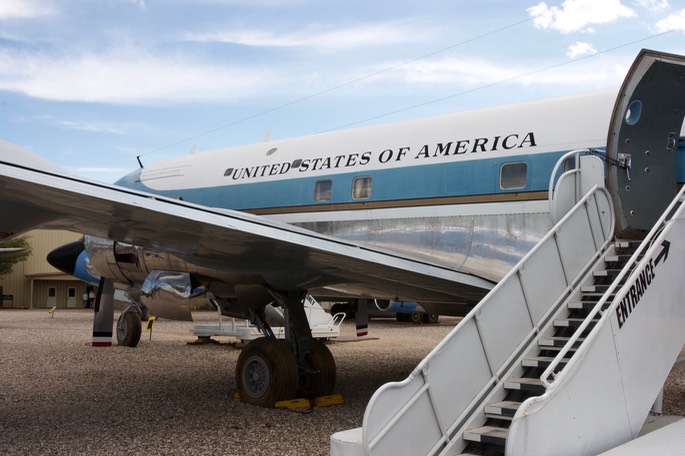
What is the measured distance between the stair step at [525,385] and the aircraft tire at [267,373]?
450 cm

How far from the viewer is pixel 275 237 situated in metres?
7.34

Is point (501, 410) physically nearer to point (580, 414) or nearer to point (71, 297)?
point (580, 414)

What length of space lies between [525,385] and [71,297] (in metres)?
50.3

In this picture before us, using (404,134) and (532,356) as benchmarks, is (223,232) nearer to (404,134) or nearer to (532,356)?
(532,356)

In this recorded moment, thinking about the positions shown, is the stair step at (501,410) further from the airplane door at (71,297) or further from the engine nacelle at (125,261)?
the airplane door at (71,297)

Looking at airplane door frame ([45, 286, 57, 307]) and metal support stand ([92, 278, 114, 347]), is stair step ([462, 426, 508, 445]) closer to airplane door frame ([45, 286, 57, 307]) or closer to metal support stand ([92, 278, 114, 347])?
metal support stand ([92, 278, 114, 347])

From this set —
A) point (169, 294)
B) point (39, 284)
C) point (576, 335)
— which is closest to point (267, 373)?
point (169, 294)

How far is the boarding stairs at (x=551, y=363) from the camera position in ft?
15.9

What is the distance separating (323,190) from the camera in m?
10.8

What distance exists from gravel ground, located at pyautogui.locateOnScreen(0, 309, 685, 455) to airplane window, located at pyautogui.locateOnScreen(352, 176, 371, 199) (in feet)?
9.89

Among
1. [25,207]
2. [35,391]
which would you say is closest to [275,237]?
[25,207]

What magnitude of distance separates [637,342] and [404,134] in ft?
17.1

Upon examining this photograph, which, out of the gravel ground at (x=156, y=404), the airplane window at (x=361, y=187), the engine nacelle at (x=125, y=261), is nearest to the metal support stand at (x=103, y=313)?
the gravel ground at (x=156, y=404)

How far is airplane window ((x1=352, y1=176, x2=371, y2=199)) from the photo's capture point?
402 inches
